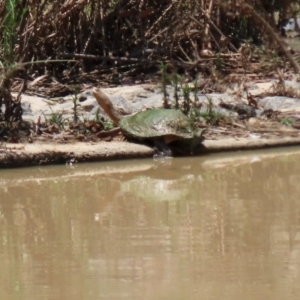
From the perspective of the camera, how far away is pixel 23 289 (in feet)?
10.6

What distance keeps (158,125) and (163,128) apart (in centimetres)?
9

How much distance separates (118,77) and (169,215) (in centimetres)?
439

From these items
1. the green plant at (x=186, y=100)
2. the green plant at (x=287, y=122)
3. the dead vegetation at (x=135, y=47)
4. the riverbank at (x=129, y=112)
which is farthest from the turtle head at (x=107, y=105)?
the green plant at (x=287, y=122)

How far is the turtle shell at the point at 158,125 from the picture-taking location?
6.74 meters

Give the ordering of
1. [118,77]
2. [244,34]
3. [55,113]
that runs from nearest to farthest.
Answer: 1. [55,113]
2. [118,77]
3. [244,34]

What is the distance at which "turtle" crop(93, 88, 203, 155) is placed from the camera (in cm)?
673

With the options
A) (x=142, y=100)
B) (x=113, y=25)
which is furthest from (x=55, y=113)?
(x=113, y=25)

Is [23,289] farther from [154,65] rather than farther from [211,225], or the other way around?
[154,65]

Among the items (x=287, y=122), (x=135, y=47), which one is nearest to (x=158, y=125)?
(x=287, y=122)

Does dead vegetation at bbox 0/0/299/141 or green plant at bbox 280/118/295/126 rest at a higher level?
dead vegetation at bbox 0/0/299/141

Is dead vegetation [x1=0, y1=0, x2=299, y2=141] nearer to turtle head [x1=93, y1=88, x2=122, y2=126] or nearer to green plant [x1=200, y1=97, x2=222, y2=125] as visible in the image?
green plant [x1=200, y1=97, x2=222, y2=125]

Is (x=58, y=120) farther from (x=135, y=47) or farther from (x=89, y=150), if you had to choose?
(x=135, y=47)

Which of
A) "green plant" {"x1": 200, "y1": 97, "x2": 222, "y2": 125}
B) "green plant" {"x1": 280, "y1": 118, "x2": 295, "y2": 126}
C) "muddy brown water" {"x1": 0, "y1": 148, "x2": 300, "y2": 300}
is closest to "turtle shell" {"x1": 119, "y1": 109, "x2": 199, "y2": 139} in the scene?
"muddy brown water" {"x1": 0, "y1": 148, "x2": 300, "y2": 300}

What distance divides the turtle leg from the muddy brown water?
17 cm
